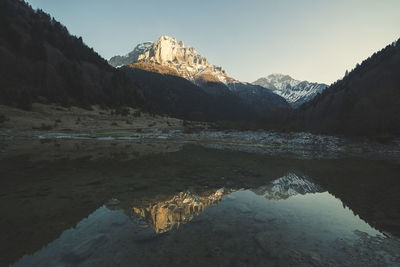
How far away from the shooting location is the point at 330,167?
10.4m

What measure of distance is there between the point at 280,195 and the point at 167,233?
4.19 meters

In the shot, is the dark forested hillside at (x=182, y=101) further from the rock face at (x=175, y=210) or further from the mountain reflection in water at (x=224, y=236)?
the mountain reflection in water at (x=224, y=236)

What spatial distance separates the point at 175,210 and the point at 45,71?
64.7 m

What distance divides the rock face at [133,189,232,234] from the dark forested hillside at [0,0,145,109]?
38749 mm

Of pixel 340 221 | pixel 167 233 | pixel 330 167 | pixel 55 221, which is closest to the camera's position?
pixel 167 233

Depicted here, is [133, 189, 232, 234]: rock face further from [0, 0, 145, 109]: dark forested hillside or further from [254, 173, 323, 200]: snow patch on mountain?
[0, 0, 145, 109]: dark forested hillside

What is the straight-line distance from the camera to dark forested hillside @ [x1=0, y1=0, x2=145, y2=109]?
42.2 meters

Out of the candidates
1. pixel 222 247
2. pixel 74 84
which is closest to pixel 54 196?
pixel 222 247

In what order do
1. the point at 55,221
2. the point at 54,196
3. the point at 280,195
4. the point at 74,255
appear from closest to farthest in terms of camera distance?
the point at 74,255 → the point at 55,221 → the point at 54,196 → the point at 280,195

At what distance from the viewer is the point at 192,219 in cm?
431

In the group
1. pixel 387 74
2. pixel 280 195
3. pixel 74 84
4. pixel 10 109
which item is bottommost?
pixel 280 195

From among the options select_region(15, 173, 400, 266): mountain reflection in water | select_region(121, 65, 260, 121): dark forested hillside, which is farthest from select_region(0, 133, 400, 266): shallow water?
select_region(121, 65, 260, 121): dark forested hillside

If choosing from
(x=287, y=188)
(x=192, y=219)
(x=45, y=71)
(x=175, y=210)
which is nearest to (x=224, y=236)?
(x=192, y=219)

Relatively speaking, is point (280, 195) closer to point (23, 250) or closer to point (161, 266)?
point (161, 266)
